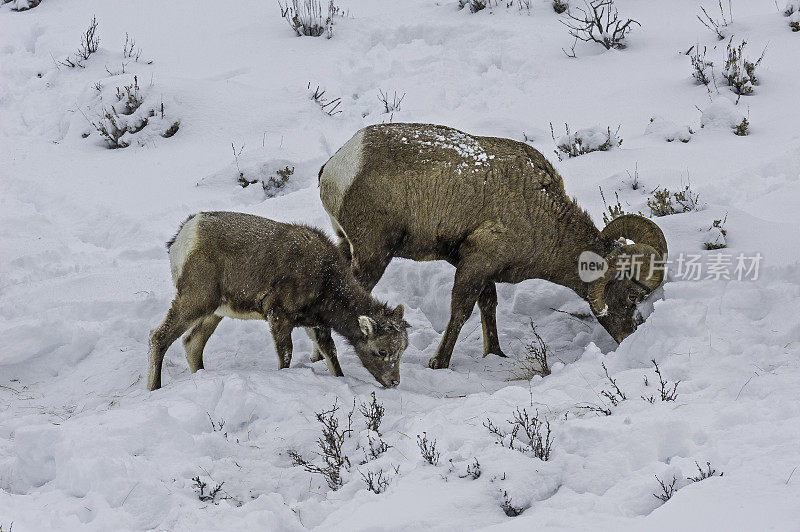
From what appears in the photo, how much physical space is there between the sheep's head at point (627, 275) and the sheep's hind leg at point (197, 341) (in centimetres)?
401

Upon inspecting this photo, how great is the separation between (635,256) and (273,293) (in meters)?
3.68

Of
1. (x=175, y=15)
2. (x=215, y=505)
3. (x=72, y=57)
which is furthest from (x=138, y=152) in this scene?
(x=215, y=505)

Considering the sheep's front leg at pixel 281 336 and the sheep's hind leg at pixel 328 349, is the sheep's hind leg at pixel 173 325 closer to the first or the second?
the sheep's front leg at pixel 281 336

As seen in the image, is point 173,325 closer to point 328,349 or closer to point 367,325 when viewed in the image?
point 328,349

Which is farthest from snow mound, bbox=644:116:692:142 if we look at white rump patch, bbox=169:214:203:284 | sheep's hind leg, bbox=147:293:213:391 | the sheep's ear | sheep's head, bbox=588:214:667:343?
sheep's hind leg, bbox=147:293:213:391

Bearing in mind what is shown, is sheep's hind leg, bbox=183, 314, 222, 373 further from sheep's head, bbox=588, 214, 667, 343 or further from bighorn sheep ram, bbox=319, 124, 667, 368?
sheep's head, bbox=588, 214, 667, 343

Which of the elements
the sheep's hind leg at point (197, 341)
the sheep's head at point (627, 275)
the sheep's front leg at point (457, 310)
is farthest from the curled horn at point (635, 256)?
the sheep's hind leg at point (197, 341)

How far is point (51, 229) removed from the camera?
34.5ft

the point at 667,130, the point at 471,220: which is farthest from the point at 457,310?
the point at 667,130

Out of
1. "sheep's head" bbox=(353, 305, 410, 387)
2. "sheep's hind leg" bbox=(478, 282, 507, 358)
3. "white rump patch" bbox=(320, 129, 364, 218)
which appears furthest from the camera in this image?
"sheep's hind leg" bbox=(478, 282, 507, 358)

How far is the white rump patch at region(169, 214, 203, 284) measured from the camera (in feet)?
23.4

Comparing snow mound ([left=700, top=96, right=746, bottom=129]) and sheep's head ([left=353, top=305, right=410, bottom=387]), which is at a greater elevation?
snow mound ([left=700, top=96, right=746, bottom=129])

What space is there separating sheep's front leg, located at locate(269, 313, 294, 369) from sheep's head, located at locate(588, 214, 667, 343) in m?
3.23

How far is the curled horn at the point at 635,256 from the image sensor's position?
25.6 ft
